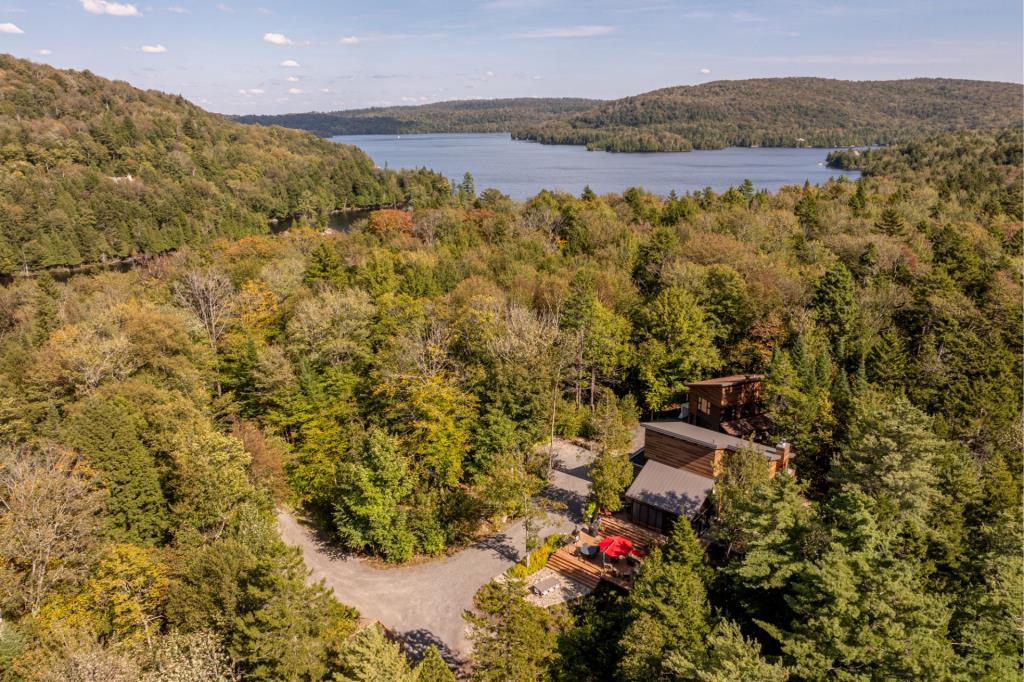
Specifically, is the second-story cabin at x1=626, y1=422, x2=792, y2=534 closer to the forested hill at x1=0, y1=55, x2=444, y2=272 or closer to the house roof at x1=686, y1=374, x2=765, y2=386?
the house roof at x1=686, y1=374, x2=765, y2=386

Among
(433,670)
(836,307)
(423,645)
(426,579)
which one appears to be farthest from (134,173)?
(433,670)

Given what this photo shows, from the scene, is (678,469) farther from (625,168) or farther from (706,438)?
(625,168)

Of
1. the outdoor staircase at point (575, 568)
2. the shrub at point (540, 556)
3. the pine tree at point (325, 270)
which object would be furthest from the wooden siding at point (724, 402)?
the pine tree at point (325, 270)

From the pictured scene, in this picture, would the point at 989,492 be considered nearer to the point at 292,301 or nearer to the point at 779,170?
the point at 292,301

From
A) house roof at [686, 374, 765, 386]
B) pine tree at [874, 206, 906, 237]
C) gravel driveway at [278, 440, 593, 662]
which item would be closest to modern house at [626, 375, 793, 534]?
gravel driveway at [278, 440, 593, 662]

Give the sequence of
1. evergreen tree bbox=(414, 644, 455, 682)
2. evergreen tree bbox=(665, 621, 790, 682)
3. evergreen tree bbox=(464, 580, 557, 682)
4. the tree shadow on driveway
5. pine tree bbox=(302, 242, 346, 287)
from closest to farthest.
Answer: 1. evergreen tree bbox=(665, 621, 790, 682)
2. evergreen tree bbox=(464, 580, 557, 682)
3. evergreen tree bbox=(414, 644, 455, 682)
4. the tree shadow on driveway
5. pine tree bbox=(302, 242, 346, 287)

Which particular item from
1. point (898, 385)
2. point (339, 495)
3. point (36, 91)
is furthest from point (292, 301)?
point (36, 91)
